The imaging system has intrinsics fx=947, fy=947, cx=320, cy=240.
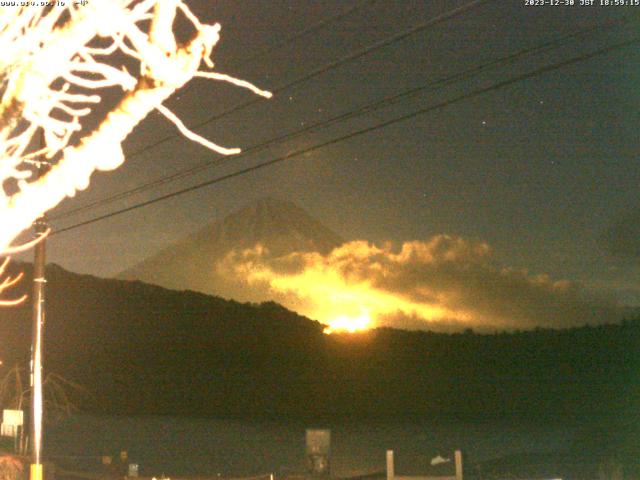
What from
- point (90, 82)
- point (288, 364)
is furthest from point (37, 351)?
point (288, 364)

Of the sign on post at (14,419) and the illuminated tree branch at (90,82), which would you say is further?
the sign on post at (14,419)

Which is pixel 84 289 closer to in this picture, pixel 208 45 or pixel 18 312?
pixel 18 312

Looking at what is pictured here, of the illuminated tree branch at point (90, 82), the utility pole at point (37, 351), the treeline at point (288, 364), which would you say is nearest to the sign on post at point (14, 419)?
the utility pole at point (37, 351)

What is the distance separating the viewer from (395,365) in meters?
150

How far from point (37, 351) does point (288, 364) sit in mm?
138320

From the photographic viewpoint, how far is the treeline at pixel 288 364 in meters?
114

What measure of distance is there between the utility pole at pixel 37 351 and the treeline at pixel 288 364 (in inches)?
3062

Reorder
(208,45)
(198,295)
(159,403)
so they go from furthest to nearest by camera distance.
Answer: (198,295)
(159,403)
(208,45)

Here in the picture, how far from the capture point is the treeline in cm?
11350

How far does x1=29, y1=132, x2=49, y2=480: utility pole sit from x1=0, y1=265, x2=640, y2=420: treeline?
7778 cm

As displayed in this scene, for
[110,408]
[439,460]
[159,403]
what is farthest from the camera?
[159,403]

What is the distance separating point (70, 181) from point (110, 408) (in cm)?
11779

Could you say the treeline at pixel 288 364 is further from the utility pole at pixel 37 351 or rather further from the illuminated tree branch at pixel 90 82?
the illuminated tree branch at pixel 90 82

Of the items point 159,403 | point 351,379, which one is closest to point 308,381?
point 351,379
